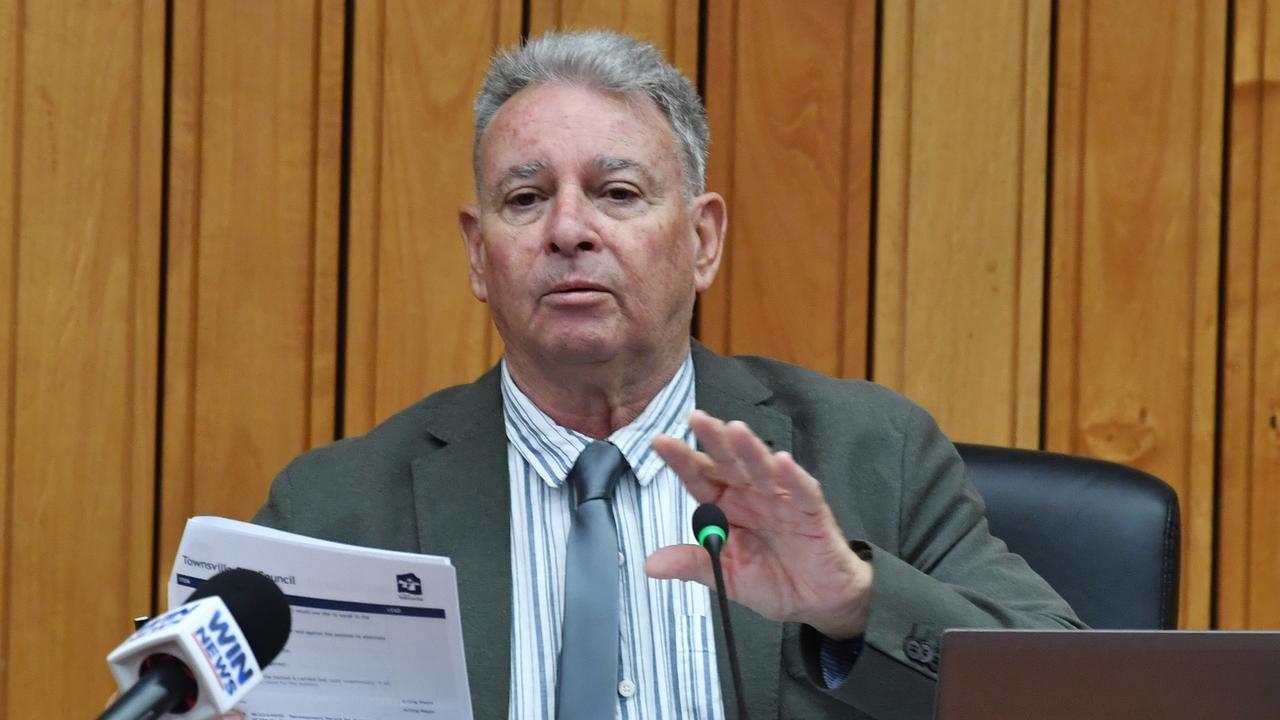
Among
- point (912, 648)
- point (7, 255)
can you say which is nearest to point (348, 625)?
point (912, 648)

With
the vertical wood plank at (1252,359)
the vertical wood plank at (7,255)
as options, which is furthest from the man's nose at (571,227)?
the vertical wood plank at (1252,359)

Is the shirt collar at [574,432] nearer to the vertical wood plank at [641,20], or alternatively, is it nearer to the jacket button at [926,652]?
the jacket button at [926,652]

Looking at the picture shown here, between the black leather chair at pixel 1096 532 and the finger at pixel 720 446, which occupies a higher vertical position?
the finger at pixel 720 446

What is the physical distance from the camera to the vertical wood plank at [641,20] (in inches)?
104

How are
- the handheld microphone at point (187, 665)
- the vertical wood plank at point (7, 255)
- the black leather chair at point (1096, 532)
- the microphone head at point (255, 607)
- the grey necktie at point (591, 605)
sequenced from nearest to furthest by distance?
the handheld microphone at point (187, 665)
the microphone head at point (255, 607)
the grey necktie at point (591, 605)
the black leather chair at point (1096, 532)
the vertical wood plank at point (7, 255)

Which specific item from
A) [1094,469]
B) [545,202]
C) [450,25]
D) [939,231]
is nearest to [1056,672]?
[1094,469]

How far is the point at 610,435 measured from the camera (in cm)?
210

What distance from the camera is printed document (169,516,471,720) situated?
57.4 inches

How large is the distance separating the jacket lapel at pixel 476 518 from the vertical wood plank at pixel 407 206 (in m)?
0.48

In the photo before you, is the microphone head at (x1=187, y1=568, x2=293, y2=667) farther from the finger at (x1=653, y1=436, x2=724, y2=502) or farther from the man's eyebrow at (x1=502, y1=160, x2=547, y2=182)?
the man's eyebrow at (x1=502, y1=160, x2=547, y2=182)

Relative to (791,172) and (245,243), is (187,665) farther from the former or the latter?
(791,172)

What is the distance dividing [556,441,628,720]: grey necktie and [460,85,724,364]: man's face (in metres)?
0.19

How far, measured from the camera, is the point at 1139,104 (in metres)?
2.73

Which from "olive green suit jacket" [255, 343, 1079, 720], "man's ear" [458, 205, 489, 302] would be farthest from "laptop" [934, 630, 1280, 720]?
"man's ear" [458, 205, 489, 302]
